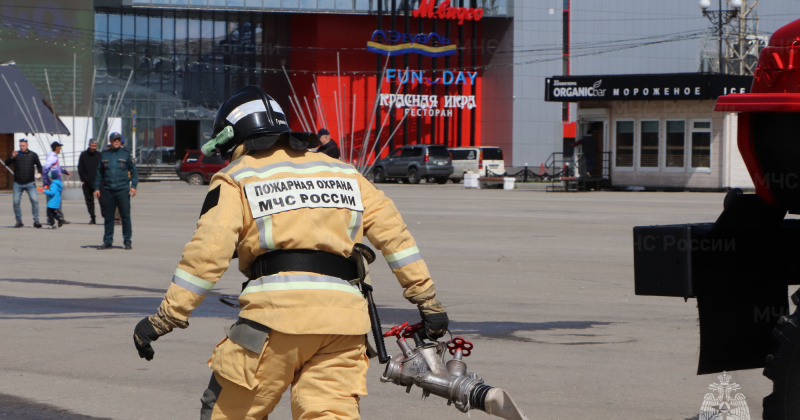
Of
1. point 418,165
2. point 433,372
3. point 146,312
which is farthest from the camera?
point 418,165

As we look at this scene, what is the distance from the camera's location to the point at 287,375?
399 centimetres

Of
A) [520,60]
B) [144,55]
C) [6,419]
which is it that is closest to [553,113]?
[520,60]

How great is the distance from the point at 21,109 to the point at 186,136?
25704mm

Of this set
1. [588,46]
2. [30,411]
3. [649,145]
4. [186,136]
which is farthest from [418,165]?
[30,411]

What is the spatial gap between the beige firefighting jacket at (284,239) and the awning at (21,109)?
3304 centimetres

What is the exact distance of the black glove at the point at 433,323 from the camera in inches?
170

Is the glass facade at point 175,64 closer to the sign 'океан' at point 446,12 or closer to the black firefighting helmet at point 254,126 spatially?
the sign 'океан' at point 446,12

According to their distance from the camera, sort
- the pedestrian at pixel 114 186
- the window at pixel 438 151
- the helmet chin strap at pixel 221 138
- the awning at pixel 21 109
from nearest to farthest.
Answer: the helmet chin strap at pixel 221 138 < the pedestrian at pixel 114 186 < the awning at pixel 21 109 < the window at pixel 438 151

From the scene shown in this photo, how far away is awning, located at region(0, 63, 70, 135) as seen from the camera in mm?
35625

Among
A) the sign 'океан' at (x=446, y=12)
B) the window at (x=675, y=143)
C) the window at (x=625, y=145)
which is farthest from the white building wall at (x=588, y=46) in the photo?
the window at (x=675, y=143)

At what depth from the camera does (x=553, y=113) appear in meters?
61.9

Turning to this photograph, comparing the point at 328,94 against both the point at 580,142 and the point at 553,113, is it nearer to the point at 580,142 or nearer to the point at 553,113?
the point at 553,113

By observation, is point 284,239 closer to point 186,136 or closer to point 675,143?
point 675,143

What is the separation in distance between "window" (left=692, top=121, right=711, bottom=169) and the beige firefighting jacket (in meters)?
34.2
